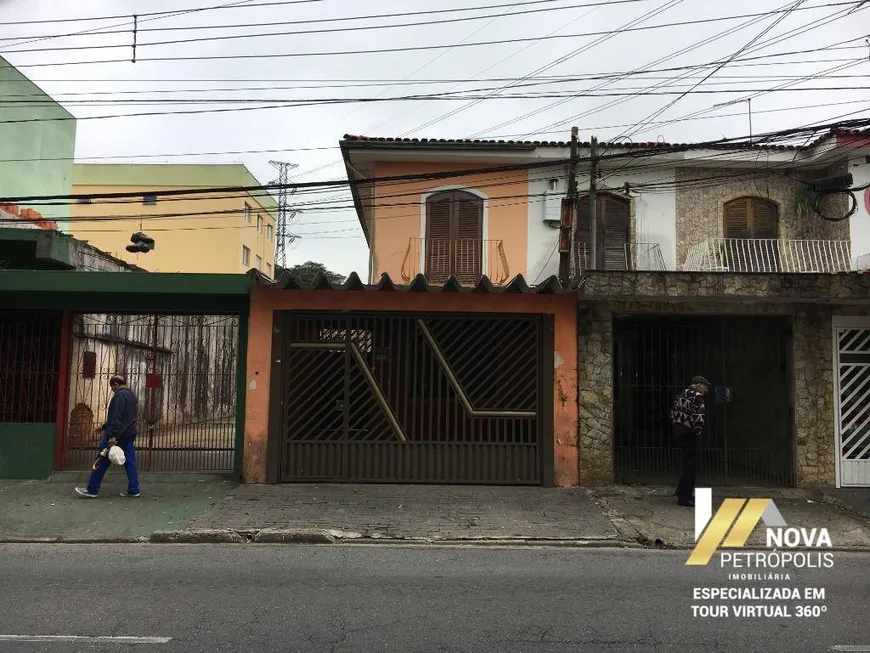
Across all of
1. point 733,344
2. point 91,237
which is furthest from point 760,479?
point 91,237

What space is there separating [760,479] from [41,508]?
9977mm

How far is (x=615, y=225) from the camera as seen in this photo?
1569 centimetres

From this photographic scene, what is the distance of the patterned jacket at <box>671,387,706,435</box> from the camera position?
319 inches

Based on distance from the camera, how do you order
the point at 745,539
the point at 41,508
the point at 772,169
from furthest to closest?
the point at 772,169 → the point at 41,508 → the point at 745,539

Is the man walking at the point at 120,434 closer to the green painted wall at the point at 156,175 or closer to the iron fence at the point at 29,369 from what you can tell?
the iron fence at the point at 29,369

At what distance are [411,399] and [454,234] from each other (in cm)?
708

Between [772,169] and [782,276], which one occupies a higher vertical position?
[772,169]

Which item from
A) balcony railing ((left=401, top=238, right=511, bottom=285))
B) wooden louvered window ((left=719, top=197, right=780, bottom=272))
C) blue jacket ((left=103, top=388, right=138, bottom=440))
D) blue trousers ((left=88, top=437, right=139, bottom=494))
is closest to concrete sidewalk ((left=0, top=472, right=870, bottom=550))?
blue trousers ((left=88, top=437, right=139, bottom=494))

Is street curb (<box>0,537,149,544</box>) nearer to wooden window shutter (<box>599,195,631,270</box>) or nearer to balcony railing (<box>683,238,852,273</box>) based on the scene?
wooden window shutter (<box>599,195,631,270</box>)

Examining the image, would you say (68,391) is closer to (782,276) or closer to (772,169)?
(782,276)

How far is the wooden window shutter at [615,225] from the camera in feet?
51.3

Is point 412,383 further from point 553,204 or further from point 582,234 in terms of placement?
point 582,234

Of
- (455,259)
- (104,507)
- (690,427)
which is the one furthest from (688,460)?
(455,259)

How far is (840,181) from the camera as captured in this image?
14250mm
